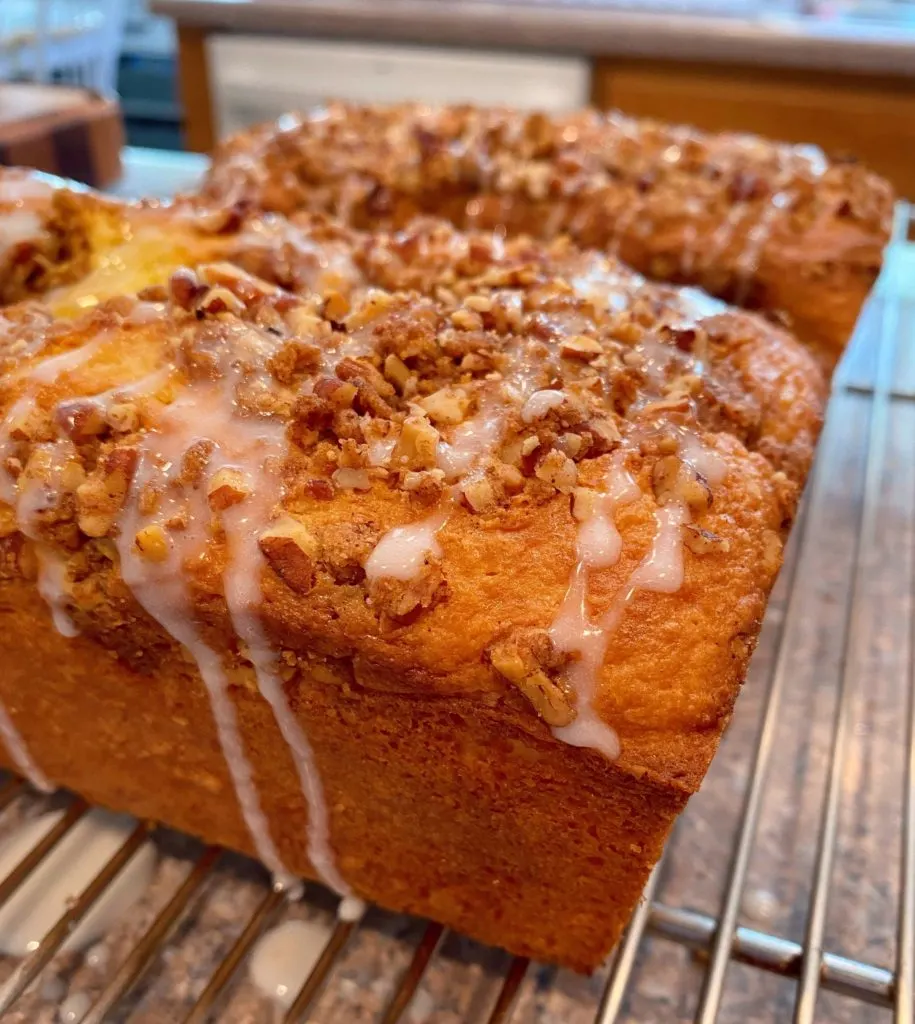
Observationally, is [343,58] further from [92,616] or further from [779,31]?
[92,616]

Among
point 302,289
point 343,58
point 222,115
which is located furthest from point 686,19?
point 302,289

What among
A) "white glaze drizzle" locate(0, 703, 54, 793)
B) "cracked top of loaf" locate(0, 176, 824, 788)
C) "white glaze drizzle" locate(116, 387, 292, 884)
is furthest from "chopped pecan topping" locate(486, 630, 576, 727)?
"white glaze drizzle" locate(0, 703, 54, 793)

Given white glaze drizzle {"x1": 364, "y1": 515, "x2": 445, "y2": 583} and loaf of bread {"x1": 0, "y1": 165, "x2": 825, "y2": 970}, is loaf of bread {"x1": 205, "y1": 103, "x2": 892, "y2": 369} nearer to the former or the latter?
loaf of bread {"x1": 0, "y1": 165, "x2": 825, "y2": 970}

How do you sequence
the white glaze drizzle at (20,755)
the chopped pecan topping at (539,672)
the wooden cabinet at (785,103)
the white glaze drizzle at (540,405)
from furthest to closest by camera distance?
the wooden cabinet at (785,103), the white glaze drizzle at (20,755), the white glaze drizzle at (540,405), the chopped pecan topping at (539,672)

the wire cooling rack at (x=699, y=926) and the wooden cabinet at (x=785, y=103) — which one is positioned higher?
the wooden cabinet at (x=785, y=103)

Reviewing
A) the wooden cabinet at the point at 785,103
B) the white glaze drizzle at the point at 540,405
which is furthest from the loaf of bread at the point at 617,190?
the wooden cabinet at the point at 785,103

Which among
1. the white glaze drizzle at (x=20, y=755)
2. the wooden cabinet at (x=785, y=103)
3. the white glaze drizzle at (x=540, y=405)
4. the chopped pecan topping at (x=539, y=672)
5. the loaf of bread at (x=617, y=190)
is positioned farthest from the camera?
the wooden cabinet at (x=785, y=103)

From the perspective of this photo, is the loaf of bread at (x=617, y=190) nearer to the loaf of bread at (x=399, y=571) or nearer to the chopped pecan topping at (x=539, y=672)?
the loaf of bread at (x=399, y=571)

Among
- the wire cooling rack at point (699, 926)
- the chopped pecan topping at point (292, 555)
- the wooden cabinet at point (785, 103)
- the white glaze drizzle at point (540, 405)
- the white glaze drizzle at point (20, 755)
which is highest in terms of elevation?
the white glaze drizzle at point (540, 405)
